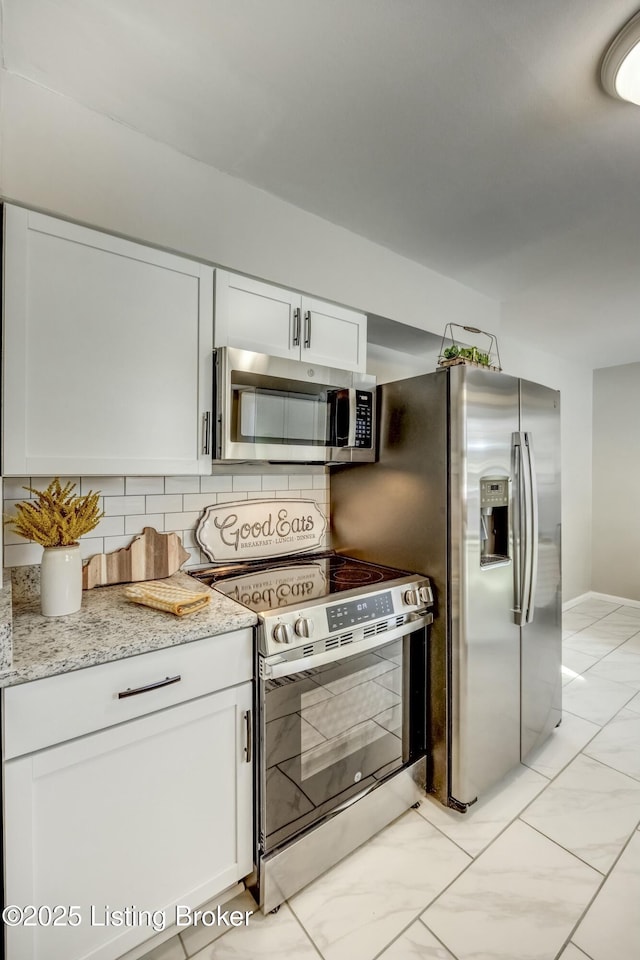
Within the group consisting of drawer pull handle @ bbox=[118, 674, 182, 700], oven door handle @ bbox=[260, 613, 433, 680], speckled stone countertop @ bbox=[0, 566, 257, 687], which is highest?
speckled stone countertop @ bbox=[0, 566, 257, 687]

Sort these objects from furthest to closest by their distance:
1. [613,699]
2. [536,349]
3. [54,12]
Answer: [536,349]
[613,699]
[54,12]

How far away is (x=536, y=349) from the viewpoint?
161 inches

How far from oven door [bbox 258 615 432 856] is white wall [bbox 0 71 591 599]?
1.50 metres

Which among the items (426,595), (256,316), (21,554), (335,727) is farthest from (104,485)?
(426,595)

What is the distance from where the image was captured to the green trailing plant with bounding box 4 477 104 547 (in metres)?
1.32

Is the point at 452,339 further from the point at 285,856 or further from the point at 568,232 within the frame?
the point at 285,856

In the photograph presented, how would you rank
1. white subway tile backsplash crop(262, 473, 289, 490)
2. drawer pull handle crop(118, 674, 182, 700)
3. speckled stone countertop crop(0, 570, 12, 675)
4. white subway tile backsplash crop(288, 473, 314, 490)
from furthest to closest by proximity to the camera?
white subway tile backsplash crop(288, 473, 314, 490), white subway tile backsplash crop(262, 473, 289, 490), drawer pull handle crop(118, 674, 182, 700), speckled stone countertop crop(0, 570, 12, 675)

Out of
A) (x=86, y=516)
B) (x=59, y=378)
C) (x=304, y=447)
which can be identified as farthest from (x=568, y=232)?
(x=86, y=516)

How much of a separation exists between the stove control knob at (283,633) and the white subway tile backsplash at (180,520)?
744 millimetres

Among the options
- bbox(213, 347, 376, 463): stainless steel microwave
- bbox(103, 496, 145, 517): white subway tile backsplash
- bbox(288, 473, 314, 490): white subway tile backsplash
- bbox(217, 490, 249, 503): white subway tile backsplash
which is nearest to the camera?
bbox(213, 347, 376, 463): stainless steel microwave

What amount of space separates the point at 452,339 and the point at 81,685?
2.37 metres

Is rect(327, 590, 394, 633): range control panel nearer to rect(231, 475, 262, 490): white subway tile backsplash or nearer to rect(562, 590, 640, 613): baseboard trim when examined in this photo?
rect(231, 475, 262, 490): white subway tile backsplash

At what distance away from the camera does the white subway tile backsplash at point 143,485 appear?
1787 mm

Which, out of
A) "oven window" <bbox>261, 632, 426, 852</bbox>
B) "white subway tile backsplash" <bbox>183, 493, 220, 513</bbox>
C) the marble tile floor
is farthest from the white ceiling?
the marble tile floor
